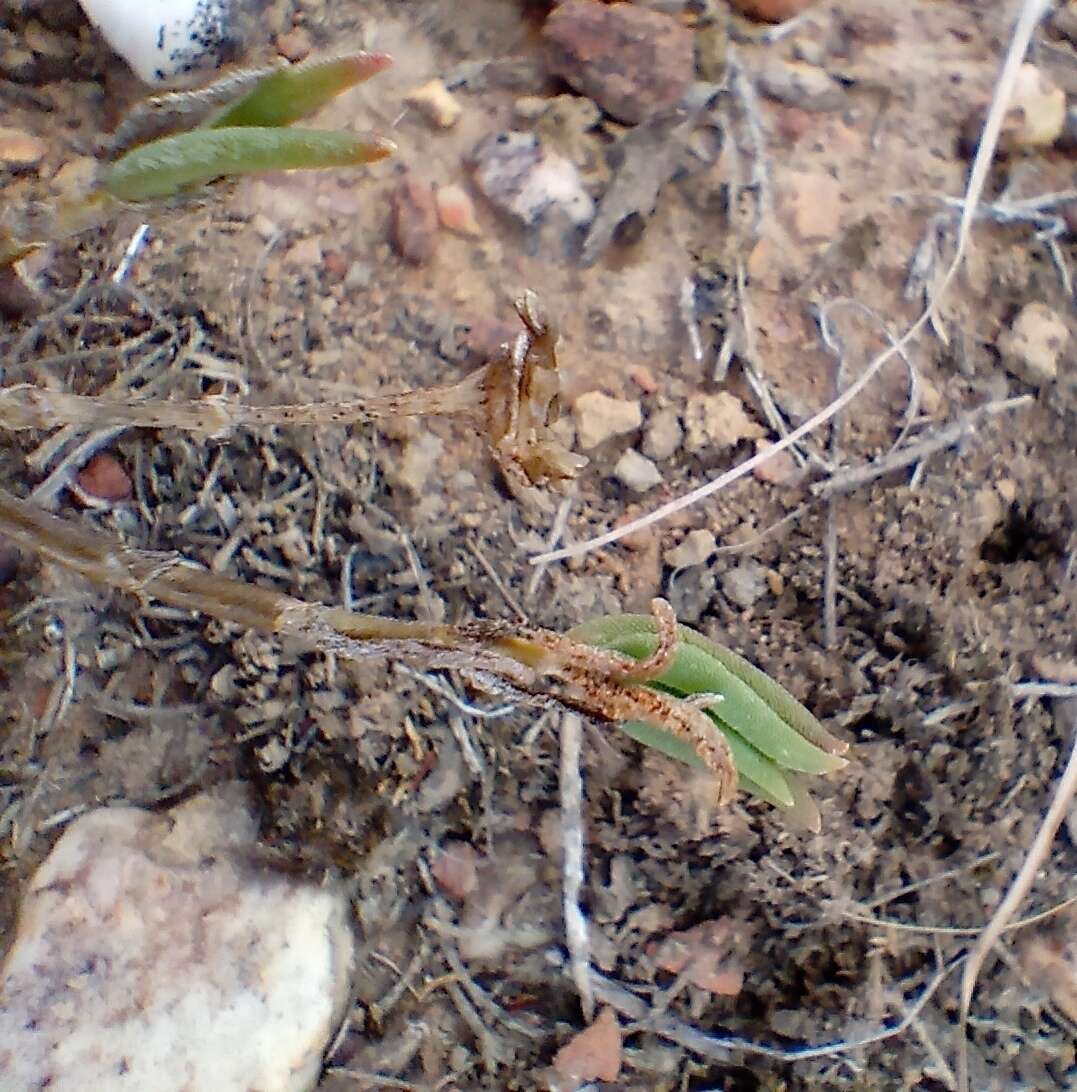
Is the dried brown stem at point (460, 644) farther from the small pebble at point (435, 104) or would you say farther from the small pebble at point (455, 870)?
the small pebble at point (435, 104)

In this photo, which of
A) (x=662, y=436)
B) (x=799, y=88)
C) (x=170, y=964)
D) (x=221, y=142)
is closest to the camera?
(x=221, y=142)

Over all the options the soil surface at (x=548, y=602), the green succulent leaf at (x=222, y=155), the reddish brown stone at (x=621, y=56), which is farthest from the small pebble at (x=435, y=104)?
the green succulent leaf at (x=222, y=155)

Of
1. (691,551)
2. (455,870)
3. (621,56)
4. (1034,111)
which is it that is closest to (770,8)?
(621,56)

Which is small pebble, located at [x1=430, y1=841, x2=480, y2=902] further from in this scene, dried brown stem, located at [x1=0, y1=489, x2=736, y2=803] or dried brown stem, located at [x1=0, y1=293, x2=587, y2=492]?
dried brown stem, located at [x1=0, y1=293, x2=587, y2=492]

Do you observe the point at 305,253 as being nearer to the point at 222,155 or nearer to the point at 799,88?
the point at 222,155

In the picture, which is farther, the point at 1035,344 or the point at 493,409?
→ the point at 1035,344

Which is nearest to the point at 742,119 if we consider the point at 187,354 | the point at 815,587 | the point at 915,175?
the point at 915,175

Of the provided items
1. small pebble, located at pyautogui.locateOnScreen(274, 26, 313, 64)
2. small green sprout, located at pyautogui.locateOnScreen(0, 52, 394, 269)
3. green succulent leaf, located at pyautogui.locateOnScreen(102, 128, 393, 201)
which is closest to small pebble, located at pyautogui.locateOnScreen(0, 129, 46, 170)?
small pebble, located at pyautogui.locateOnScreen(274, 26, 313, 64)
